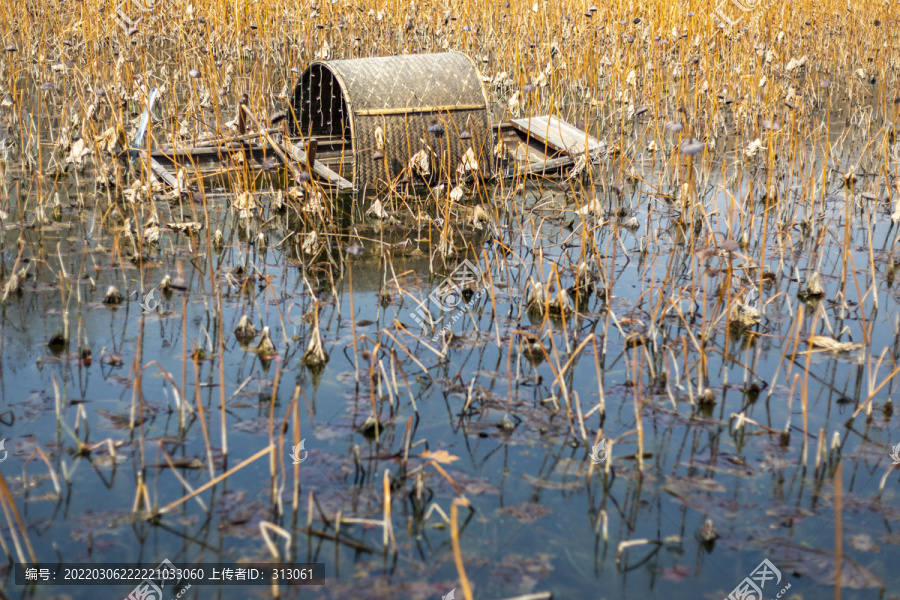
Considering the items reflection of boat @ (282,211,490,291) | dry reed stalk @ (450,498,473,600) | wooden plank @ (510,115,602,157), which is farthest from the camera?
wooden plank @ (510,115,602,157)

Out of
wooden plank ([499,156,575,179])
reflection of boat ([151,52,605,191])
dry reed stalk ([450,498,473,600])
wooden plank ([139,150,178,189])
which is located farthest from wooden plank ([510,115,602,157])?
dry reed stalk ([450,498,473,600])

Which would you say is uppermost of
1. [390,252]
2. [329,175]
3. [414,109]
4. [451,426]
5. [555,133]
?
[414,109]

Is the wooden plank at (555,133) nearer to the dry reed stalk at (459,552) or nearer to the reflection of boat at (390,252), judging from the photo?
the reflection of boat at (390,252)

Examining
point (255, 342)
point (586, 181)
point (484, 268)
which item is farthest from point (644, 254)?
point (255, 342)

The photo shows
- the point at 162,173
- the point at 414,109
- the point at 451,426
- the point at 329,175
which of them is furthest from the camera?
the point at 414,109

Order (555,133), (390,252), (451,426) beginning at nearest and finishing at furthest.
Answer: (451,426) → (390,252) → (555,133)

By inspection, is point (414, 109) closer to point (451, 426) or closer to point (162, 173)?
point (162, 173)

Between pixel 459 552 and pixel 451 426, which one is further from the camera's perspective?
pixel 451 426

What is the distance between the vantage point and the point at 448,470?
9.06 ft

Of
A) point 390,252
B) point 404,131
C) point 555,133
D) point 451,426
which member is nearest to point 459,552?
point 451,426

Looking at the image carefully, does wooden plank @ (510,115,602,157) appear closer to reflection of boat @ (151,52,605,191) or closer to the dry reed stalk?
reflection of boat @ (151,52,605,191)

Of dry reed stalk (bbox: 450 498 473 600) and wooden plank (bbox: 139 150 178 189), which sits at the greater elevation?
wooden plank (bbox: 139 150 178 189)

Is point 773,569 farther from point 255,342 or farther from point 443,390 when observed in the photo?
point 255,342

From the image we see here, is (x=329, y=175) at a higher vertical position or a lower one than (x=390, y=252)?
higher
